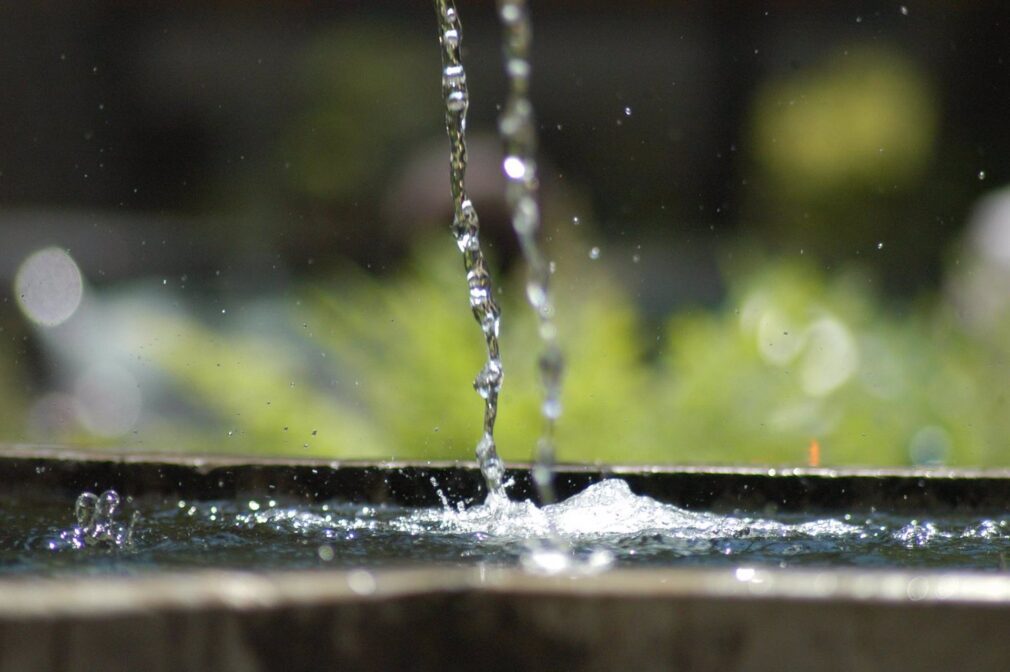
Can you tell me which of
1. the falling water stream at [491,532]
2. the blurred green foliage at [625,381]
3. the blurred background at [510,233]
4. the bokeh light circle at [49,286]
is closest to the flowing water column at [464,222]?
the falling water stream at [491,532]

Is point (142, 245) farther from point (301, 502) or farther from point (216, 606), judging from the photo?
point (216, 606)

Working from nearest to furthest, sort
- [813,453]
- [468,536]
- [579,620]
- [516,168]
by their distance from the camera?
1. [579,620]
2. [468,536]
3. [516,168]
4. [813,453]

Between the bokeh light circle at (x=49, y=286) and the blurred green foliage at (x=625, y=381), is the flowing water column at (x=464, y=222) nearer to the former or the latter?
the blurred green foliage at (x=625, y=381)

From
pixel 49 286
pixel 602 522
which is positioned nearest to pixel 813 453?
pixel 602 522

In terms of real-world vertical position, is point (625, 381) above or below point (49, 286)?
below

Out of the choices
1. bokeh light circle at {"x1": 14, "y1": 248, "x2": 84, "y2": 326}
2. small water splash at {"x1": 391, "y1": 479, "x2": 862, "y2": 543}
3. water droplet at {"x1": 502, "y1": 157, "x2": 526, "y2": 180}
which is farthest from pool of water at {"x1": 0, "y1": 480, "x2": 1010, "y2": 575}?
bokeh light circle at {"x1": 14, "y1": 248, "x2": 84, "y2": 326}

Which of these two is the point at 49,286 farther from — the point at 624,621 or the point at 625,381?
the point at 624,621

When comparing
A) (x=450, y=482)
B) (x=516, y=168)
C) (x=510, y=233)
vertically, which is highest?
(x=510, y=233)
